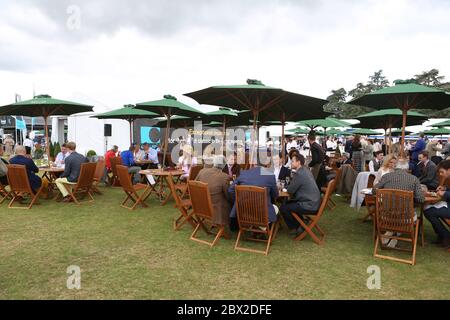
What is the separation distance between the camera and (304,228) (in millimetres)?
4637

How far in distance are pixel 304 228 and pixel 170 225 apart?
7.10 feet

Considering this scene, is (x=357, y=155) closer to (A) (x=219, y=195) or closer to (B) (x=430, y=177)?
(B) (x=430, y=177)

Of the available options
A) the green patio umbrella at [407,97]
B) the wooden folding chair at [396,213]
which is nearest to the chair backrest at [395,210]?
the wooden folding chair at [396,213]

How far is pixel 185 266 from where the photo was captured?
3746 millimetres

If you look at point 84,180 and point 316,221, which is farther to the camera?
point 84,180

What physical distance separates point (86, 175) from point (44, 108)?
2.51m

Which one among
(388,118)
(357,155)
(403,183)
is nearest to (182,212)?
(403,183)

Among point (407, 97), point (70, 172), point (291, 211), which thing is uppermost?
point (407, 97)

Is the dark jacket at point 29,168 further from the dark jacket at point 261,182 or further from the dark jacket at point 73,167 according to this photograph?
the dark jacket at point 261,182

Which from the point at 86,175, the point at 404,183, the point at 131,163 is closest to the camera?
the point at 404,183

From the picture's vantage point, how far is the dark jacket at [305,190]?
4.56m

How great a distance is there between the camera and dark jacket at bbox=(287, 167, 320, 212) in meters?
4.56
